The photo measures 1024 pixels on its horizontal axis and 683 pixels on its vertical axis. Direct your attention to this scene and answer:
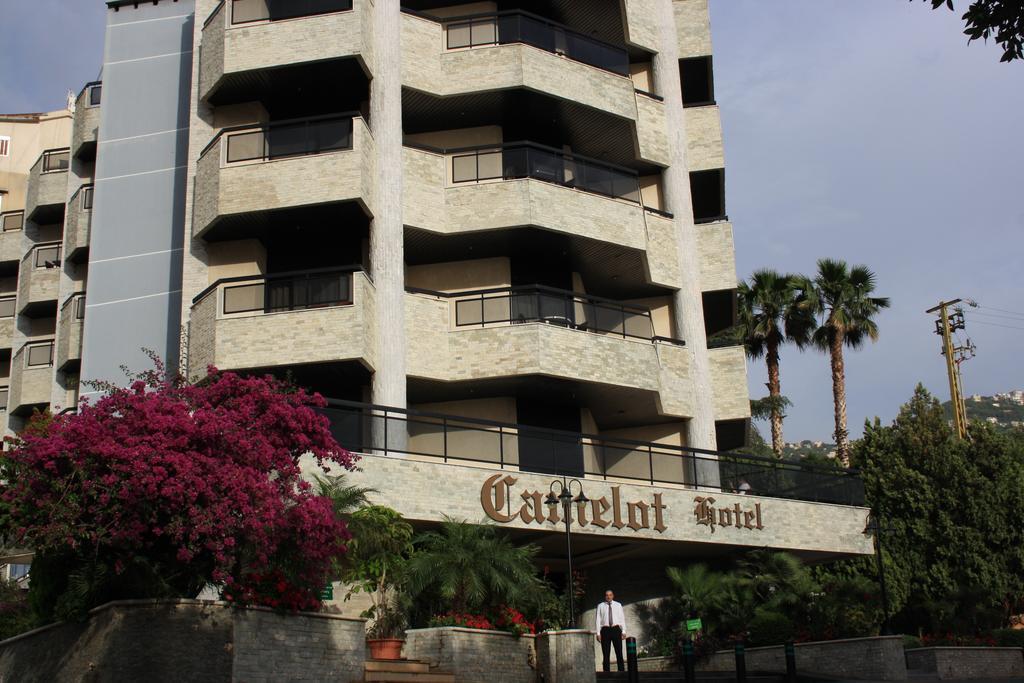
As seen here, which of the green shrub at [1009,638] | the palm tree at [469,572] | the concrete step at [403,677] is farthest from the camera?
the green shrub at [1009,638]

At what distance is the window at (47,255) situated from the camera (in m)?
44.6

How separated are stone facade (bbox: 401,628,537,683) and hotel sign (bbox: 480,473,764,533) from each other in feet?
14.1

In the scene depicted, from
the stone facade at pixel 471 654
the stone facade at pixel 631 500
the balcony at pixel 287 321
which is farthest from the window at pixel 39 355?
the stone facade at pixel 471 654

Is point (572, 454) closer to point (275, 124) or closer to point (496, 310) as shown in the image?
point (496, 310)

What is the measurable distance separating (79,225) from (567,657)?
24.2 meters

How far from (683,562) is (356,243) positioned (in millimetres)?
12165

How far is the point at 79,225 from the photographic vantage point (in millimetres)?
40344

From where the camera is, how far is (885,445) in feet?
148

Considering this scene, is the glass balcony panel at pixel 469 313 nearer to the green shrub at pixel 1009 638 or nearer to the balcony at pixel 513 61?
the balcony at pixel 513 61

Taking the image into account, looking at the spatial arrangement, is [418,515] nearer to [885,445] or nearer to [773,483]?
[773,483]

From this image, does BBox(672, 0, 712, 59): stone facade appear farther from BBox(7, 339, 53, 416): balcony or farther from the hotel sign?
BBox(7, 339, 53, 416): balcony

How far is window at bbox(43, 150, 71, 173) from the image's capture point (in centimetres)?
4625

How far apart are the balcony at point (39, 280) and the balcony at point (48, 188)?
1.77 meters

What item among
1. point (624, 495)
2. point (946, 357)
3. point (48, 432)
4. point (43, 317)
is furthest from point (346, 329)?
point (946, 357)
